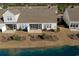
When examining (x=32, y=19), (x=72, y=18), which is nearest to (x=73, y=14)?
(x=72, y=18)

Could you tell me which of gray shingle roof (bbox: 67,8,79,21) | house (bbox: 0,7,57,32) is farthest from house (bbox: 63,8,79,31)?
house (bbox: 0,7,57,32)

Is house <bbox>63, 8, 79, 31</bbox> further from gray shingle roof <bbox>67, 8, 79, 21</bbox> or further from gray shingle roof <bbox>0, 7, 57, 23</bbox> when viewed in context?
gray shingle roof <bbox>0, 7, 57, 23</bbox>

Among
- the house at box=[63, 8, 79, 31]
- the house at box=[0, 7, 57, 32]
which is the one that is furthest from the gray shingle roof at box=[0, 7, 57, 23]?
the house at box=[63, 8, 79, 31]

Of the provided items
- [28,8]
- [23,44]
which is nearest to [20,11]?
[28,8]

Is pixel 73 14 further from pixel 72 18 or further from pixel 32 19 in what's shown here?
pixel 32 19

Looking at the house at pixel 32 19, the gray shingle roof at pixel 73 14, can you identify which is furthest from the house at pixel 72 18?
the house at pixel 32 19

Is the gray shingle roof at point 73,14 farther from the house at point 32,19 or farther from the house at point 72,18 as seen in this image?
the house at point 32,19

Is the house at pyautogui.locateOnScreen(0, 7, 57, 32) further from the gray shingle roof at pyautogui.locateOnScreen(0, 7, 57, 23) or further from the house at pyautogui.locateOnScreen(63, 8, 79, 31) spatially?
the house at pyautogui.locateOnScreen(63, 8, 79, 31)
